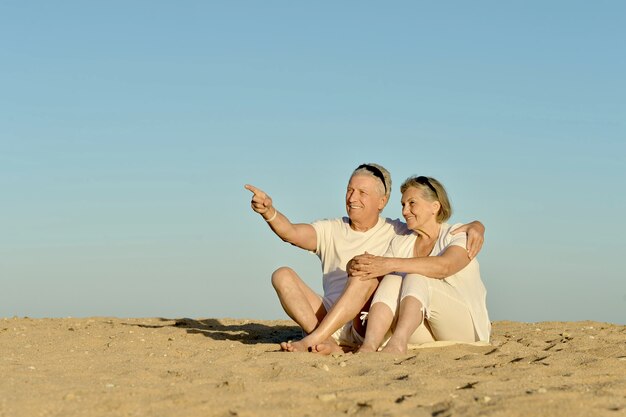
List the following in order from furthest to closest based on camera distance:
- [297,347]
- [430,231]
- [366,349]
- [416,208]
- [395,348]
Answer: [430,231] < [416,208] < [297,347] < [366,349] < [395,348]

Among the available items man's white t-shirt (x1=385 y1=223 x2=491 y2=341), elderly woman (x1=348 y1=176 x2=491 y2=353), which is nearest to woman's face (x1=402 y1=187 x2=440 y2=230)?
elderly woman (x1=348 y1=176 x2=491 y2=353)

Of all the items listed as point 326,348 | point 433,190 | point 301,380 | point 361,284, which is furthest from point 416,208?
point 301,380

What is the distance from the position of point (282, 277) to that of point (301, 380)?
220 centimetres

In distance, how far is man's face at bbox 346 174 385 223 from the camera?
7.84m

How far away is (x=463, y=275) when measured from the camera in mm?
7637

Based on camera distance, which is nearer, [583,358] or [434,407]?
[434,407]

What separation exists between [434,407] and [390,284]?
8.34 ft

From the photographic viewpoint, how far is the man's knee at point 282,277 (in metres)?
7.80

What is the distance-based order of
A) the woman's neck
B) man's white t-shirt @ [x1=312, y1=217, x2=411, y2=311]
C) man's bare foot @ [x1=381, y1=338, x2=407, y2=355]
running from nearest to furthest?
1. man's bare foot @ [x1=381, y1=338, x2=407, y2=355]
2. the woman's neck
3. man's white t-shirt @ [x1=312, y1=217, x2=411, y2=311]

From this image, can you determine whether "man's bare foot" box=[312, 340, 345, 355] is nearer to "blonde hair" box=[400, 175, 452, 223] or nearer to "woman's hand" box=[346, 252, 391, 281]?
"woman's hand" box=[346, 252, 391, 281]

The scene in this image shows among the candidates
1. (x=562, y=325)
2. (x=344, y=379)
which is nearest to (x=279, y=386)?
(x=344, y=379)

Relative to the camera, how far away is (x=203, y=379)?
582 centimetres

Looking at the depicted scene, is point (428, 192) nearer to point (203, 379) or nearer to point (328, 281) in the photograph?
point (328, 281)

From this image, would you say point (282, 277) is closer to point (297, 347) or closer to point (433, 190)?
point (297, 347)
